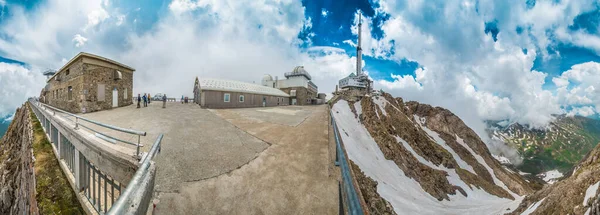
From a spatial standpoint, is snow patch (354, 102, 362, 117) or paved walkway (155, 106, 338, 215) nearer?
paved walkway (155, 106, 338, 215)

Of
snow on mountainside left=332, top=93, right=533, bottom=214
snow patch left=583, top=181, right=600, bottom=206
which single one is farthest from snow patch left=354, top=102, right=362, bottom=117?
snow patch left=583, top=181, right=600, bottom=206

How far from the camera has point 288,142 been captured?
9258 millimetres

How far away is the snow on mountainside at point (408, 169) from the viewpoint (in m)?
36.0

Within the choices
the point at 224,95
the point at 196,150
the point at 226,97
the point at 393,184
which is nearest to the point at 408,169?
the point at 393,184

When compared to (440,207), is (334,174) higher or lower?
higher

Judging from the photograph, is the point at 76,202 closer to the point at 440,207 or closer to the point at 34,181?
the point at 34,181

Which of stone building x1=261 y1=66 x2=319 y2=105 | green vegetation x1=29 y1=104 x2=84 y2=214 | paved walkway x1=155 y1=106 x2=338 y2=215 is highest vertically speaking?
stone building x1=261 y1=66 x2=319 y2=105

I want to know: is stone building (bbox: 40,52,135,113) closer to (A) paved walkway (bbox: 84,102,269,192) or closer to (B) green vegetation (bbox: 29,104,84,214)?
(A) paved walkway (bbox: 84,102,269,192)

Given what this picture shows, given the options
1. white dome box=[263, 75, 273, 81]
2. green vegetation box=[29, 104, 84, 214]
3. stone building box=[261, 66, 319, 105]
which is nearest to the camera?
green vegetation box=[29, 104, 84, 214]

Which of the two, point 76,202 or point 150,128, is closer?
point 76,202

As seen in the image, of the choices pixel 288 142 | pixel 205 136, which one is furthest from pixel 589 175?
pixel 205 136

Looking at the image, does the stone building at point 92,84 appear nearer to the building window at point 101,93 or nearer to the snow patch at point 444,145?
the building window at point 101,93

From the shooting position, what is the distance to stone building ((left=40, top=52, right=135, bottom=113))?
681 inches

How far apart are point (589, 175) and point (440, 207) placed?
20175 millimetres
